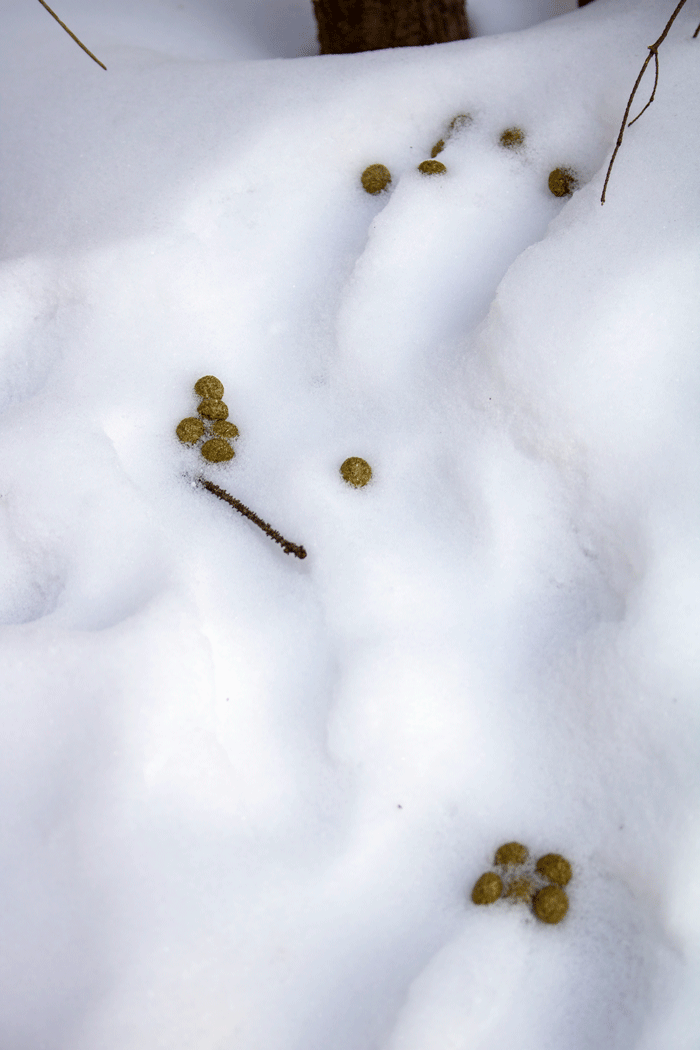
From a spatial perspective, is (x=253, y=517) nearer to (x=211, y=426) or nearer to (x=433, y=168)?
(x=211, y=426)

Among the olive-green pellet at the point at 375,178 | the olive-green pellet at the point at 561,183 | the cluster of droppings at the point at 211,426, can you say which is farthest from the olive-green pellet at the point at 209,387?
the olive-green pellet at the point at 561,183

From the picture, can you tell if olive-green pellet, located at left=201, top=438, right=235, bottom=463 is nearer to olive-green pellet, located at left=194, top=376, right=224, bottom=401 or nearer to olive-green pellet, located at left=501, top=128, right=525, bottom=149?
olive-green pellet, located at left=194, top=376, right=224, bottom=401

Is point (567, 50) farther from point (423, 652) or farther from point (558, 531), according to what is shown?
point (423, 652)

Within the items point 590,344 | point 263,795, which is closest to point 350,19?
point 590,344

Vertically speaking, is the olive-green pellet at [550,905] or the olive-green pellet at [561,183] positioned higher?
the olive-green pellet at [561,183]

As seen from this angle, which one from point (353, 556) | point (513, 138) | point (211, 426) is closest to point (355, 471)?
point (353, 556)

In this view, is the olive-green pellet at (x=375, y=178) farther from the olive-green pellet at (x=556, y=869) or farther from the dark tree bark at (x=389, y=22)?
the olive-green pellet at (x=556, y=869)

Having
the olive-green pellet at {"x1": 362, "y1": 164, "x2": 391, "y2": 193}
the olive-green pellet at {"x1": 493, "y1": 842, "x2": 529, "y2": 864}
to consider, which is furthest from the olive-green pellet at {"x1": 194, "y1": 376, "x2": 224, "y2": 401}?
the olive-green pellet at {"x1": 493, "y1": 842, "x2": 529, "y2": 864}

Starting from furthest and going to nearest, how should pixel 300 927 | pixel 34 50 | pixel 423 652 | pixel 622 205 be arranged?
pixel 34 50
pixel 622 205
pixel 423 652
pixel 300 927
